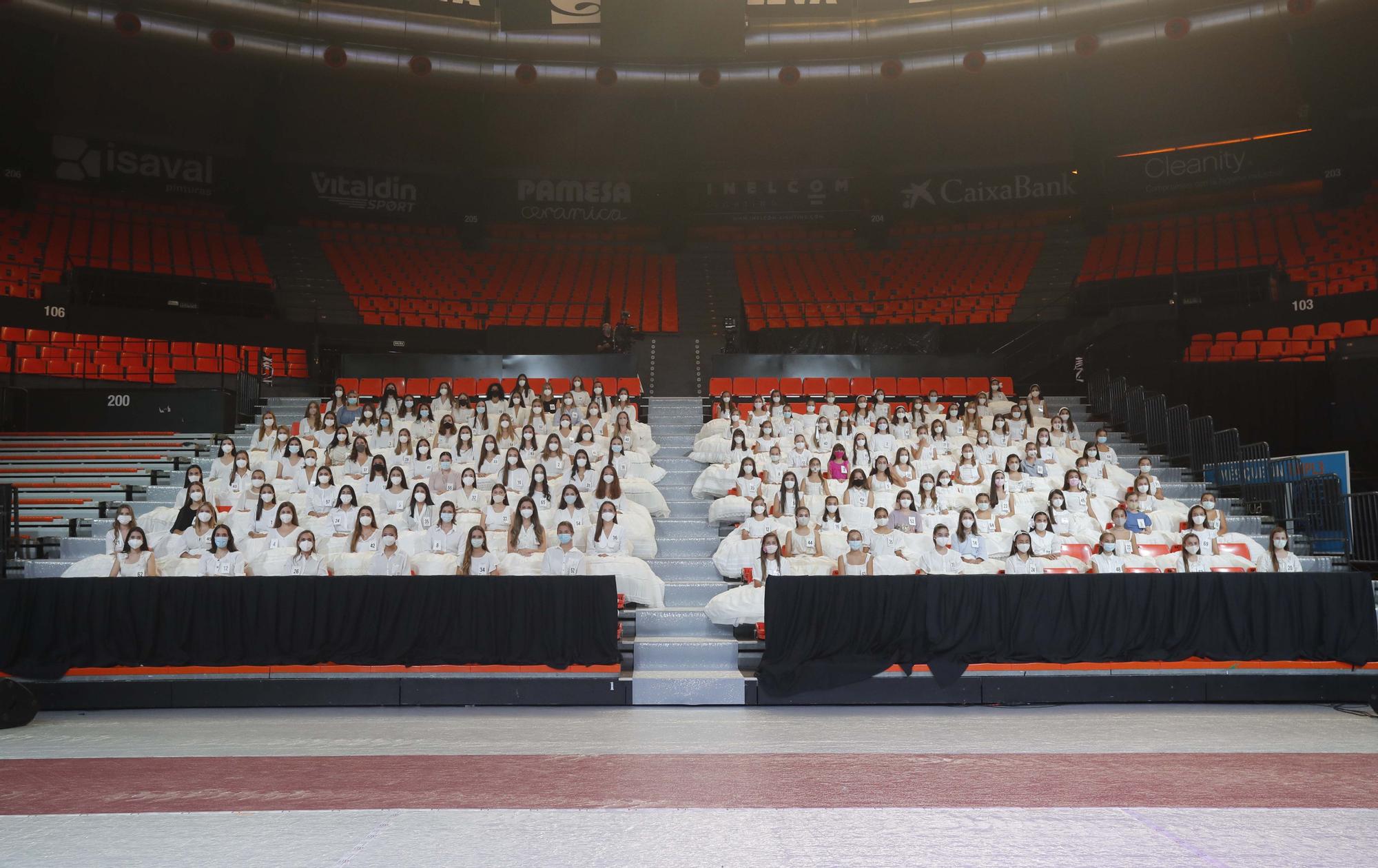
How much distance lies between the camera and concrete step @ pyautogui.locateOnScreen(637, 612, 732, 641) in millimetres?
9836

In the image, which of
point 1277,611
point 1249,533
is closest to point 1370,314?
point 1249,533

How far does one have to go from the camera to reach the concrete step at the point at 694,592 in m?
10.8

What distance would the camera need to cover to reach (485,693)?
867 cm

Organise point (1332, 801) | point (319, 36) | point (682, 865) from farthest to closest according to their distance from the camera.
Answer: point (319, 36)
point (1332, 801)
point (682, 865)

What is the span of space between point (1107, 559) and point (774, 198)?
70.1 ft

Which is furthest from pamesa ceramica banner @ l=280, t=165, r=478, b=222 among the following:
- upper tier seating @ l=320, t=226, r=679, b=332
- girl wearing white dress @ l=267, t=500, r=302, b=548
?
girl wearing white dress @ l=267, t=500, r=302, b=548

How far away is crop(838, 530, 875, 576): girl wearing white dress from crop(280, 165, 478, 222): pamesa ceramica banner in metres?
22.1

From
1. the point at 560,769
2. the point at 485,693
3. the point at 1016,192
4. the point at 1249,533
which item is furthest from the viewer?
the point at 1016,192

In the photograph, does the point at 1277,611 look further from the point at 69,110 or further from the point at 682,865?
the point at 69,110

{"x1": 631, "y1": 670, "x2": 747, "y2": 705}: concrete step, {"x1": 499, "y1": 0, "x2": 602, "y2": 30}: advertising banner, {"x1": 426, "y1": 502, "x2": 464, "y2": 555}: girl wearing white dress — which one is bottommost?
{"x1": 631, "y1": 670, "x2": 747, "y2": 705}: concrete step

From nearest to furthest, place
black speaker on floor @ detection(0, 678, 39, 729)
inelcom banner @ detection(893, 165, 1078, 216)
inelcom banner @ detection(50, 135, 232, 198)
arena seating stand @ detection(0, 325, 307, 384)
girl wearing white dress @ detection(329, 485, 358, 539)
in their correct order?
black speaker on floor @ detection(0, 678, 39, 729) < girl wearing white dress @ detection(329, 485, 358, 539) < arena seating stand @ detection(0, 325, 307, 384) < inelcom banner @ detection(50, 135, 232, 198) < inelcom banner @ detection(893, 165, 1078, 216)

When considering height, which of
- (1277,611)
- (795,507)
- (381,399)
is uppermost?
(381,399)

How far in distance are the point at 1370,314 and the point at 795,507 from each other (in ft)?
47.2

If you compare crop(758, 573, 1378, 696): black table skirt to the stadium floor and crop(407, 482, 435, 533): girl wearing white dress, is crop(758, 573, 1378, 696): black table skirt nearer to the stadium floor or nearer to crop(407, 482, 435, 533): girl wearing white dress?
the stadium floor
